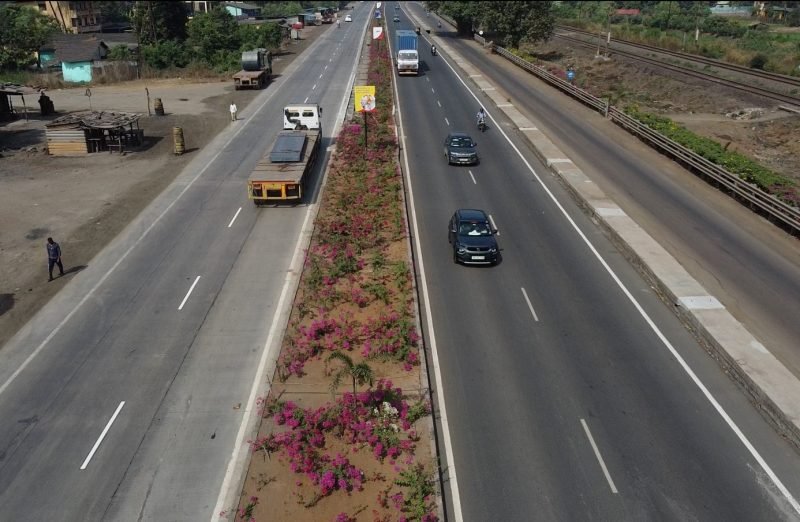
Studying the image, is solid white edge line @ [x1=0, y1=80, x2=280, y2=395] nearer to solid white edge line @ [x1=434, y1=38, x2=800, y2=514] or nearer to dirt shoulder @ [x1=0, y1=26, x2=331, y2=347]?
dirt shoulder @ [x1=0, y1=26, x2=331, y2=347]

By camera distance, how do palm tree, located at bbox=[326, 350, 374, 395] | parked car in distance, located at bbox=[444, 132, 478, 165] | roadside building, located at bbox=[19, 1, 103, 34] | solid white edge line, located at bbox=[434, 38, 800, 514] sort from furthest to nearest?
1. roadside building, located at bbox=[19, 1, 103, 34]
2. parked car in distance, located at bbox=[444, 132, 478, 165]
3. palm tree, located at bbox=[326, 350, 374, 395]
4. solid white edge line, located at bbox=[434, 38, 800, 514]

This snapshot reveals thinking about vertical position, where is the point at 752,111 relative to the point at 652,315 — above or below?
above

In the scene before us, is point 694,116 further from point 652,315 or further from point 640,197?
point 652,315

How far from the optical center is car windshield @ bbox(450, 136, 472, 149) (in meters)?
37.9

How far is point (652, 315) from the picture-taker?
2122 cm

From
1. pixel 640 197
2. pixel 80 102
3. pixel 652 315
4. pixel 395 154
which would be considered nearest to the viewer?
pixel 652 315

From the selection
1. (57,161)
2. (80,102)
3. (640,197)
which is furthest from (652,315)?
(80,102)

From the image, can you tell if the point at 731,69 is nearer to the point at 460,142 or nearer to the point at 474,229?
the point at 460,142

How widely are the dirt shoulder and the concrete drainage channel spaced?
22672mm

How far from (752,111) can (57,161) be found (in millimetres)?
53771

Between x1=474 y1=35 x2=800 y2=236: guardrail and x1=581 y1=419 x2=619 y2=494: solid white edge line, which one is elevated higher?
x1=474 y1=35 x2=800 y2=236: guardrail

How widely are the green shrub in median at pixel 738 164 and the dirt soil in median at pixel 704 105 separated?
4.67 meters

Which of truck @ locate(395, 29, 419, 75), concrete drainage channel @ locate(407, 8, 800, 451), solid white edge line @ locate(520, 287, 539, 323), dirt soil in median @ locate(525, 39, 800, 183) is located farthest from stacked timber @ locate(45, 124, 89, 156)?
dirt soil in median @ locate(525, 39, 800, 183)

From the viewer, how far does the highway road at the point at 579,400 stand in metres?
13.6
